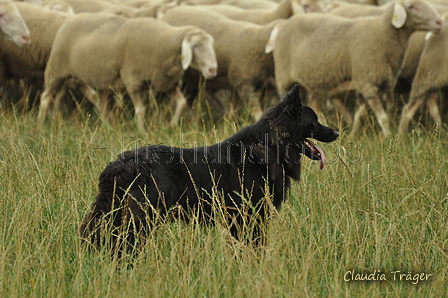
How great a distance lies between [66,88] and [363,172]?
16.8 feet

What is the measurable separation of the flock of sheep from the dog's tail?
12.8 ft

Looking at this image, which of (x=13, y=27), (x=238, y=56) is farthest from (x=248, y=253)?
(x=13, y=27)

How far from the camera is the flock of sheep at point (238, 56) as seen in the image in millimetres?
7367

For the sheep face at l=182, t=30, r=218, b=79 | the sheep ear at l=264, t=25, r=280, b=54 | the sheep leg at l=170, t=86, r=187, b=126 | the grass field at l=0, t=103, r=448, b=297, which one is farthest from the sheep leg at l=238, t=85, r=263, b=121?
the grass field at l=0, t=103, r=448, b=297

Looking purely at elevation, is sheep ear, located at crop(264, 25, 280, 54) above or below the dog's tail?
below

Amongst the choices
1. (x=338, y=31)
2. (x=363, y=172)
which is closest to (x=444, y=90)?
(x=338, y=31)

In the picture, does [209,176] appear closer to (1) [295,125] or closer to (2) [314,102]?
(1) [295,125]

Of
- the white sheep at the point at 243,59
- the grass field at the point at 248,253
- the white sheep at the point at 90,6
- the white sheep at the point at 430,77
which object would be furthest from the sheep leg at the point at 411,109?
the white sheep at the point at 90,6

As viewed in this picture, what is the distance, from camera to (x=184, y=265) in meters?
3.22

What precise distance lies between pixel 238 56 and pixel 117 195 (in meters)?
5.40

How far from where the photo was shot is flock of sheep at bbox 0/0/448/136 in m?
7.37

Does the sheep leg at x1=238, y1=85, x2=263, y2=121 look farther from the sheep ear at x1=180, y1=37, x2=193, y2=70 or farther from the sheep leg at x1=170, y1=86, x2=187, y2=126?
the sheep ear at x1=180, y1=37, x2=193, y2=70

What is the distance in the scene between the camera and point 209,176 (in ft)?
11.5

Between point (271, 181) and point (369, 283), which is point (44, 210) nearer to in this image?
point (271, 181)
